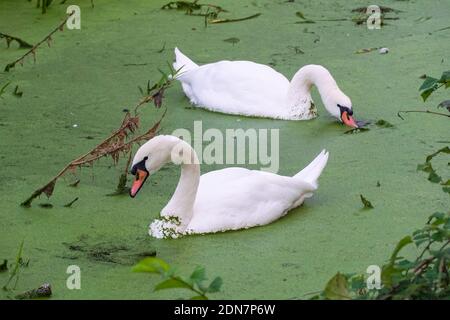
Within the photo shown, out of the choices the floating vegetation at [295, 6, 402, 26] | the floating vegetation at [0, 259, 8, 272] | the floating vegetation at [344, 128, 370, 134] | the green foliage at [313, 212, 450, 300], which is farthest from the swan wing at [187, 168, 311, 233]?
the floating vegetation at [295, 6, 402, 26]

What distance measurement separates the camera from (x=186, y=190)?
13.8ft

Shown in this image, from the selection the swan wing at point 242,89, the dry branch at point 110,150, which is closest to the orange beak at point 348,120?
the swan wing at point 242,89

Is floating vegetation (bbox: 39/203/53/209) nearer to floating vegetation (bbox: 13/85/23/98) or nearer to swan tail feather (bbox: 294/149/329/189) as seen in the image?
swan tail feather (bbox: 294/149/329/189)

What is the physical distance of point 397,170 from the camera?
475 cm

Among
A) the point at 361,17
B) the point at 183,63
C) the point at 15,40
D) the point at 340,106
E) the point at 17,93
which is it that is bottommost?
the point at 340,106

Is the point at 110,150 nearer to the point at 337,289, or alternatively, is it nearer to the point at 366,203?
the point at 366,203

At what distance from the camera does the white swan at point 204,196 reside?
13.8ft

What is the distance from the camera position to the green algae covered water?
3.90 meters

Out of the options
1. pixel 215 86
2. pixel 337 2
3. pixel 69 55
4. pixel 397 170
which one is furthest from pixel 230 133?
pixel 337 2

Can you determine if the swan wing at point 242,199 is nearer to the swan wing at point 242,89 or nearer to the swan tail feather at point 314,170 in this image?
the swan tail feather at point 314,170

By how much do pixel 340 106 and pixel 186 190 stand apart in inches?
56.0

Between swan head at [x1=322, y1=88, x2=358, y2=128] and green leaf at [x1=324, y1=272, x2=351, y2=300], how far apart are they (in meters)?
2.55

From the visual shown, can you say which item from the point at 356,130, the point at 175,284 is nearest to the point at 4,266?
the point at 175,284
